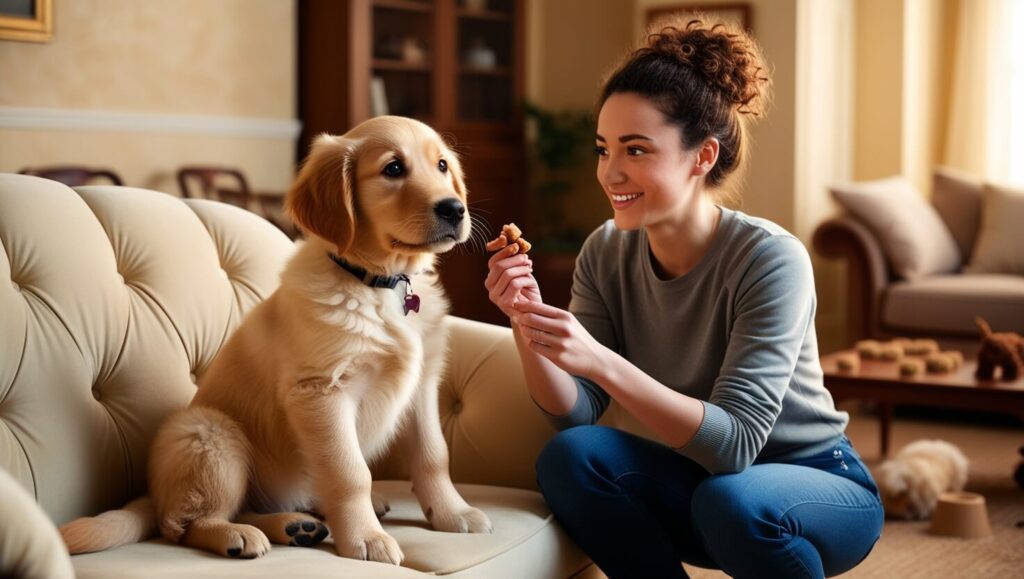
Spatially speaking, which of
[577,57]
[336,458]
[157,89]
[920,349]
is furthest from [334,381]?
[577,57]

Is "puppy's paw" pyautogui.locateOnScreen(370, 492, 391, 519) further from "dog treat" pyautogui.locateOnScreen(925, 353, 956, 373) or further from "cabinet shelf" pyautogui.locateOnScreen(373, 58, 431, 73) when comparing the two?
"cabinet shelf" pyautogui.locateOnScreen(373, 58, 431, 73)

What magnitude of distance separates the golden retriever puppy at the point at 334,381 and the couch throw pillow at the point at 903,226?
3.70 metres

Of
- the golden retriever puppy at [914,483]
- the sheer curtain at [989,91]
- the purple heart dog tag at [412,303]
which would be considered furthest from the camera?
the sheer curtain at [989,91]

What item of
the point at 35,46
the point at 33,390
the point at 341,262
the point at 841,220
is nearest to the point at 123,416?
the point at 33,390

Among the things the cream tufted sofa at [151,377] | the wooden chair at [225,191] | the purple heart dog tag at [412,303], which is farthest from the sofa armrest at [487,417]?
the wooden chair at [225,191]

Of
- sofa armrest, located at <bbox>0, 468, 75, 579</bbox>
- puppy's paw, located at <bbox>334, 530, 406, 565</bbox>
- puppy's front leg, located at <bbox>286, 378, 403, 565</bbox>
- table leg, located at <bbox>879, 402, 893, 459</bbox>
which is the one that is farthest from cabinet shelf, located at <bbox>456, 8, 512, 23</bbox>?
sofa armrest, located at <bbox>0, 468, 75, 579</bbox>

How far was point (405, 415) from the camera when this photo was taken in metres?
1.82

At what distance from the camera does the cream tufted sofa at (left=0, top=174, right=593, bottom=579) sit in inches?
61.8

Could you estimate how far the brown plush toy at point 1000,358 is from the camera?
344 centimetres

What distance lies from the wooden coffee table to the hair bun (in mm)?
1791

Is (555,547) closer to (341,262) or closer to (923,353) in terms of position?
(341,262)

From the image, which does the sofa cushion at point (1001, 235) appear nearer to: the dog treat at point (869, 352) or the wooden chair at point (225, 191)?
the dog treat at point (869, 352)

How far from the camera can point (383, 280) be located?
1.73 metres

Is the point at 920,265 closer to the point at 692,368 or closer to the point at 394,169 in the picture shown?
the point at 692,368
